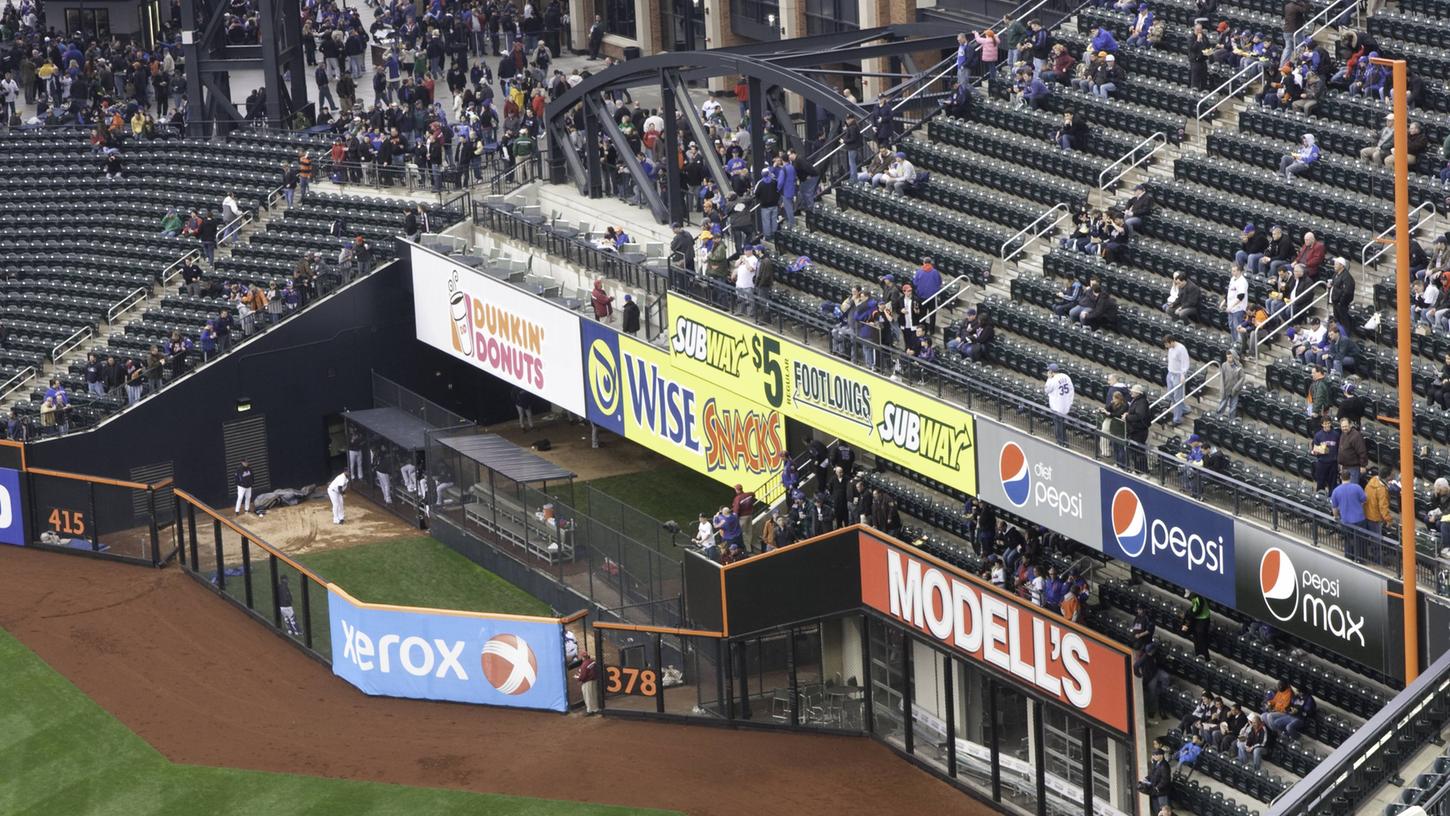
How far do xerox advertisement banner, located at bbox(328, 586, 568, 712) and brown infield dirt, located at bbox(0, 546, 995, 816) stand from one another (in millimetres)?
265

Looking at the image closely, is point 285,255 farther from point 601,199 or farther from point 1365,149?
point 1365,149

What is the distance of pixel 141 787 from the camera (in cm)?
3391

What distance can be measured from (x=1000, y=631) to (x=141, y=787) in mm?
12161

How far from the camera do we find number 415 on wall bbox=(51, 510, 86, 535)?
41.9 m

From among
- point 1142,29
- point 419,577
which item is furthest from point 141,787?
point 1142,29

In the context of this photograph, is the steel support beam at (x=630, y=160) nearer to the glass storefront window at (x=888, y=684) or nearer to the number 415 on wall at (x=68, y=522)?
the number 415 on wall at (x=68, y=522)

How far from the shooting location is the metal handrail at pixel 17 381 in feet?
155

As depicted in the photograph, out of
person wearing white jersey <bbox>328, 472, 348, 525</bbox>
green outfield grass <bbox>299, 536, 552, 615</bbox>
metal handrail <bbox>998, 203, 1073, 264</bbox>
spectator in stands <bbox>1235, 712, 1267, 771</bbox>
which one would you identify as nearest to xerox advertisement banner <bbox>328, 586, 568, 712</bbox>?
green outfield grass <bbox>299, 536, 552, 615</bbox>

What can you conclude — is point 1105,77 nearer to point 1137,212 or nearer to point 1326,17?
point 1326,17

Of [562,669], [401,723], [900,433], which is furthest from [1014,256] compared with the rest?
[401,723]

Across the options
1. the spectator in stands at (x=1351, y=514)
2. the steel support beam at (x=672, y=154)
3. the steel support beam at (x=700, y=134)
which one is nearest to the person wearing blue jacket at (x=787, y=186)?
the steel support beam at (x=700, y=134)

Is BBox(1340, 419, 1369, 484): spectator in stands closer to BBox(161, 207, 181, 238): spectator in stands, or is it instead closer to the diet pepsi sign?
the diet pepsi sign

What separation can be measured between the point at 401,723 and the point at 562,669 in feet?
8.44

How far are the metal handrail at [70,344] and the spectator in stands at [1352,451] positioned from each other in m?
28.1
